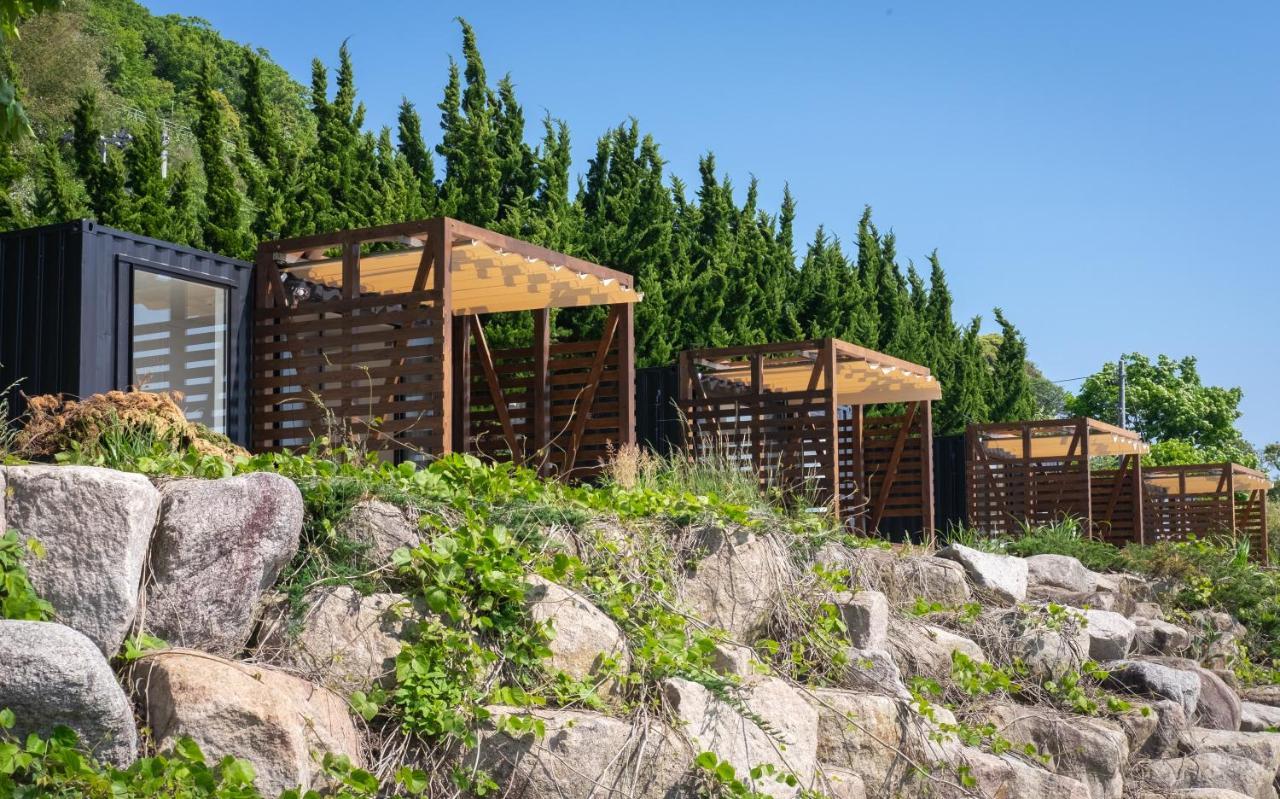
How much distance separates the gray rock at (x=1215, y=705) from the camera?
967 cm

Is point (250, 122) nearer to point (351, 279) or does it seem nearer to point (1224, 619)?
point (351, 279)

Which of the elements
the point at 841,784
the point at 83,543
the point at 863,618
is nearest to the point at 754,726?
the point at 841,784

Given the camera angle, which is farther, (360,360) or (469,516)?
(360,360)

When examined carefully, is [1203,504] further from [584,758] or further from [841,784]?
[584,758]

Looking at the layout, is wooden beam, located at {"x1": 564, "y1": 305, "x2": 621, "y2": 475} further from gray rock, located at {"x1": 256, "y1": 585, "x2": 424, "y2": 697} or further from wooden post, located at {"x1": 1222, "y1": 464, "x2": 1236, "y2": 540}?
wooden post, located at {"x1": 1222, "y1": 464, "x2": 1236, "y2": 540}

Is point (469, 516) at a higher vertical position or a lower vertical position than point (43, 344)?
lower

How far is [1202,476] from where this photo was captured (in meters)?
25.5

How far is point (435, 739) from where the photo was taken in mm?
4957

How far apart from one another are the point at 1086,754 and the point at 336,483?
4.98m

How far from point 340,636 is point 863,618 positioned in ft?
11.2

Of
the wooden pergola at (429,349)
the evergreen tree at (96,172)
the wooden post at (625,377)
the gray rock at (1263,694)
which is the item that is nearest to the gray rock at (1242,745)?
the gray rock at (1263,694)

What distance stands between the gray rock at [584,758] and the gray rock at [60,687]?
1.34 m

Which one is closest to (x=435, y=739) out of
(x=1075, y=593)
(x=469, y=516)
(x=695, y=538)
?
(x=469, y=516)

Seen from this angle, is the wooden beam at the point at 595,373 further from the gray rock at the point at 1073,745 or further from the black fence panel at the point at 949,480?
the black fence panel at the point at 949,480
